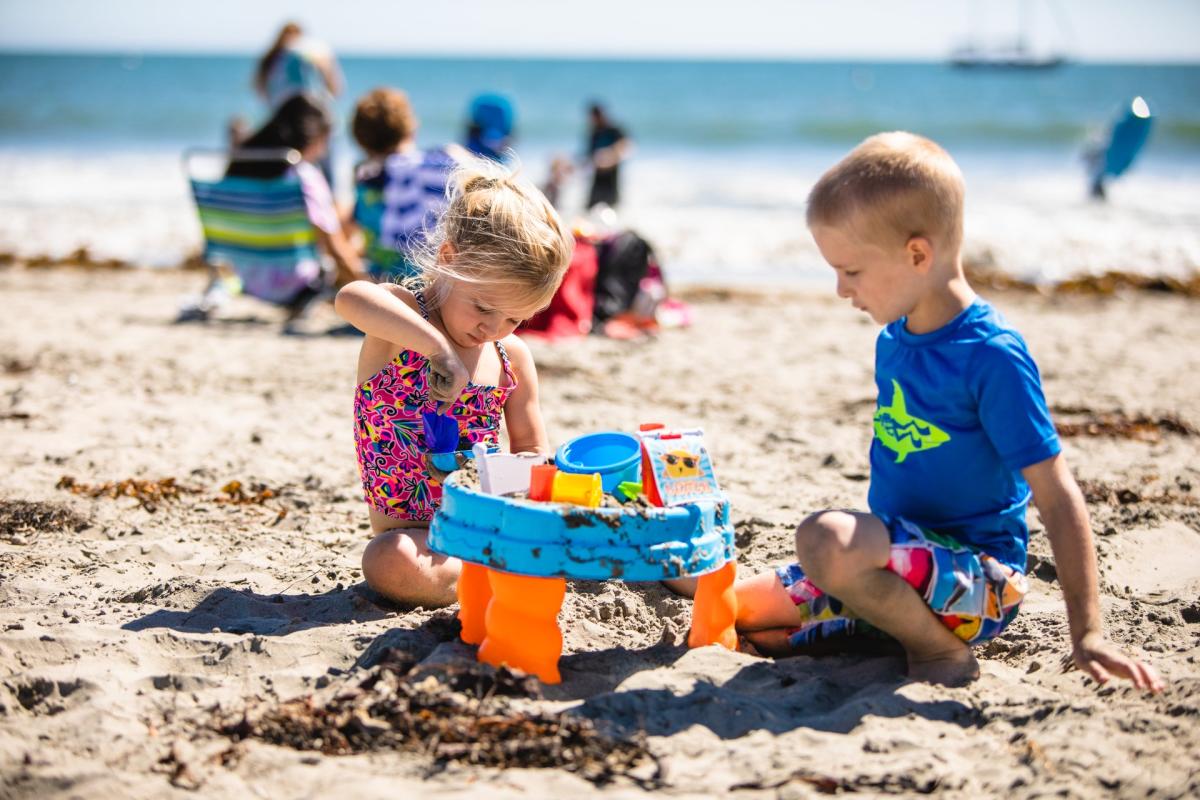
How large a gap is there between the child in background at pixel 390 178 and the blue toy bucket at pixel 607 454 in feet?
12.0

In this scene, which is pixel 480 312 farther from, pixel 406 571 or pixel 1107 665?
pixel 1107 665

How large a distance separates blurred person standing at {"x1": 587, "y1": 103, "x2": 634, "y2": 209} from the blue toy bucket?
8.31m

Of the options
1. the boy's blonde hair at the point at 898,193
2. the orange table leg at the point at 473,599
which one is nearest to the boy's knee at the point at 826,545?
the boy's blonde hair at the point at 898,193

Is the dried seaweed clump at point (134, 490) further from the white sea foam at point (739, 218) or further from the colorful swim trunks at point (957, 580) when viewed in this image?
the white sea foam at point (739, 218)

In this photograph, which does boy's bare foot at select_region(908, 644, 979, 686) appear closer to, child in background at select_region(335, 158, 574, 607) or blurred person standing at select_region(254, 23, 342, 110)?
child in background at select_region(335, 158, 574, 607)

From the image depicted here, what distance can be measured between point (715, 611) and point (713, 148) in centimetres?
2276

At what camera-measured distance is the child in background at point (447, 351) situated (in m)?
2.62

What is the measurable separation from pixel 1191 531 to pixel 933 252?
68.1 inches

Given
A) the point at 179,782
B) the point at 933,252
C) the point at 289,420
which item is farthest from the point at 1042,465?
the point at 289,420

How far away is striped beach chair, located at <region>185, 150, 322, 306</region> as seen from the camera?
6586 mm

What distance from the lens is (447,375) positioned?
8.55 ft

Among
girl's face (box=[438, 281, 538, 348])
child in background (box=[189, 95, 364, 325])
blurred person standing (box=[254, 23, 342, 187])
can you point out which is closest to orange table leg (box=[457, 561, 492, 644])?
girl's face (box=[438, 281, 538, 348])

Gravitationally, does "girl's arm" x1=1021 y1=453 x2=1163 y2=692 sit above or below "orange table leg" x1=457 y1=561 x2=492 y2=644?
above

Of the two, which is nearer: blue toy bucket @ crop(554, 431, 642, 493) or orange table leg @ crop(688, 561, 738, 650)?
blue toy bucket @ crop(554, 431, 642, 493)
